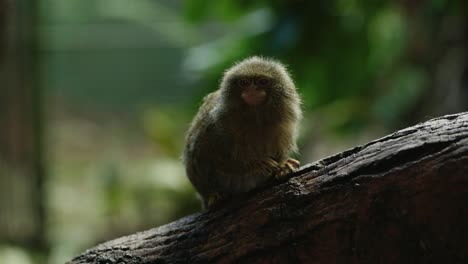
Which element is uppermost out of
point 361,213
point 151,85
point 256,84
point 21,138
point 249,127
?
point 151,85

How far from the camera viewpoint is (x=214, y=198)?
3.23m

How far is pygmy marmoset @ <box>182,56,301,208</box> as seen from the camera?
3105 millimetres

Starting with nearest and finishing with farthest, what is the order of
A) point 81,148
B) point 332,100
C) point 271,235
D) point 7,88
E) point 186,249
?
point 271,235, point 186,249, point 332,100, point 7,88, point 81,148

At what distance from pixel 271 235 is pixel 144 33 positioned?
17.7 ft

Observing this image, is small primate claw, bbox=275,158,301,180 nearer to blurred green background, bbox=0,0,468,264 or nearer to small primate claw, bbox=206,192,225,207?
small primate claw, bbox=206,192,225,207

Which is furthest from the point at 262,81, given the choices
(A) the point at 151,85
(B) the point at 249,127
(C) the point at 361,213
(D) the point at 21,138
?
(A) the point at 151,85

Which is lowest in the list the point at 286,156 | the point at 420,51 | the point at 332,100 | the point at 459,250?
the point at 459,250

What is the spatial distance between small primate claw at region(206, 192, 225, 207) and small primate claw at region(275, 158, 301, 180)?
35 cm

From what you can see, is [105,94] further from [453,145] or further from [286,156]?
[453,145]

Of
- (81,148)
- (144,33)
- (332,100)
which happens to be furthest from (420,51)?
(81,148)

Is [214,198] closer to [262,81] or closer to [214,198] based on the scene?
[214,198]

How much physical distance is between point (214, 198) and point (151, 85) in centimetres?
478

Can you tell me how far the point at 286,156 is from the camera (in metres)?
3.24

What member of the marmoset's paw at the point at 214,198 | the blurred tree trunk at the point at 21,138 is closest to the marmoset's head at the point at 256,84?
the marmoset's paw at the point at 214,198
